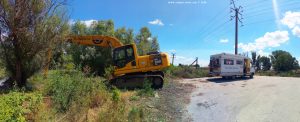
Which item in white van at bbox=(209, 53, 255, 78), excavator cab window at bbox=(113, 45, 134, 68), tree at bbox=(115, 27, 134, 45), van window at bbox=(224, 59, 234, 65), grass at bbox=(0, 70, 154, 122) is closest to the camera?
grass at bbox=(0, 70, 154, 122)

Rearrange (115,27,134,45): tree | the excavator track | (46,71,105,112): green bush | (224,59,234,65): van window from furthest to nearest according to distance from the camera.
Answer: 1. (115,27,134,45): tree
2. (224,59,234,65): van window
3. the excavator track
4. (46,71,105,112): green bush

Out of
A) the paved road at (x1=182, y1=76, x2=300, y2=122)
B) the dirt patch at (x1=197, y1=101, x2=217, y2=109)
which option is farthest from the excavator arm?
the dirt patch at (x1=197, y1=101, x2=217, y2=109)

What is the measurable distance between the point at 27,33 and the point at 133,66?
5.73 m

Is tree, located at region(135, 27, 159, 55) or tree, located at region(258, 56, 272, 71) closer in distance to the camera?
tree, located at region(135, 27, 159, 55)

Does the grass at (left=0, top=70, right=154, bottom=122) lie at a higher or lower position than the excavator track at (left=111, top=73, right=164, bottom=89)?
lower

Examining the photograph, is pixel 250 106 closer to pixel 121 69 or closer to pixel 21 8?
pixel 121 69

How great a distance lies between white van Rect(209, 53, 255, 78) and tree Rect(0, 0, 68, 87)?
17472mm

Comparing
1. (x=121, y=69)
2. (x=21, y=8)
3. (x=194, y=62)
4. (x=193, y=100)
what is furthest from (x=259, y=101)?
(x=194, y=62)

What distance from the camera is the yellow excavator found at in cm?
1702

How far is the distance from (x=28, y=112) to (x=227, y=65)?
2391 cm

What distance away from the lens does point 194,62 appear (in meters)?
44.0

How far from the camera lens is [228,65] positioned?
29.7m

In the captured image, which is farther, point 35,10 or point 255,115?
point 35,10

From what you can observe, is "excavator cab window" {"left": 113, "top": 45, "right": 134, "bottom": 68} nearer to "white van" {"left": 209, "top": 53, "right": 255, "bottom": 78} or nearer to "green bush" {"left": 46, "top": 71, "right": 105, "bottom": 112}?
"green bush" {"left": 46, "top": 71, "right": 105, "bottom": 112}
